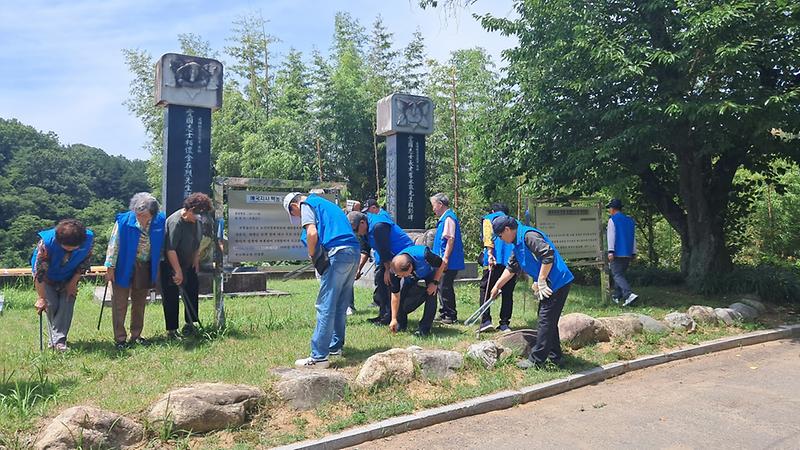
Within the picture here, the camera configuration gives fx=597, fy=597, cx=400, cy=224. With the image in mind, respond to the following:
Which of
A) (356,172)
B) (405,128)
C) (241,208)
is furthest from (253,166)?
(241,208)

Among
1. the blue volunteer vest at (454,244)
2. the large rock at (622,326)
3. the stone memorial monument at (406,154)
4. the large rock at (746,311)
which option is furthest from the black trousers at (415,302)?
the stone memorial monument at (406,154)

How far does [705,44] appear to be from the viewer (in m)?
7.74

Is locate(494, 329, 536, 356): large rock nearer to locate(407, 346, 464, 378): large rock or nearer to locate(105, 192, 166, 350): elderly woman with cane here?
locate(407, 346, 464, 378): large rock

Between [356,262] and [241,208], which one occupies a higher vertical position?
[241,208]

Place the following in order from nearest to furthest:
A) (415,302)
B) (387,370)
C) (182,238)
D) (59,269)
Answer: (387,370)
(59,269)
(182,238)
(415,302)

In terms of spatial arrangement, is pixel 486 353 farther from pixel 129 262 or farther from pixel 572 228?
pixel 572 228

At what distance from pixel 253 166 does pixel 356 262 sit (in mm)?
16606

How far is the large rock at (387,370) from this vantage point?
468 centimetres

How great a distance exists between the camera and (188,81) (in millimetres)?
9578


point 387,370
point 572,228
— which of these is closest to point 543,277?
point 387,370

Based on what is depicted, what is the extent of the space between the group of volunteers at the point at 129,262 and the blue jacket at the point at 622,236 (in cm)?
615

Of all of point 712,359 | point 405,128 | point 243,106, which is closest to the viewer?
point 712,359

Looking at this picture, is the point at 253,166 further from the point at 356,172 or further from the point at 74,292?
the point at 74,292

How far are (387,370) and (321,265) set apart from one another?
3.58ft
